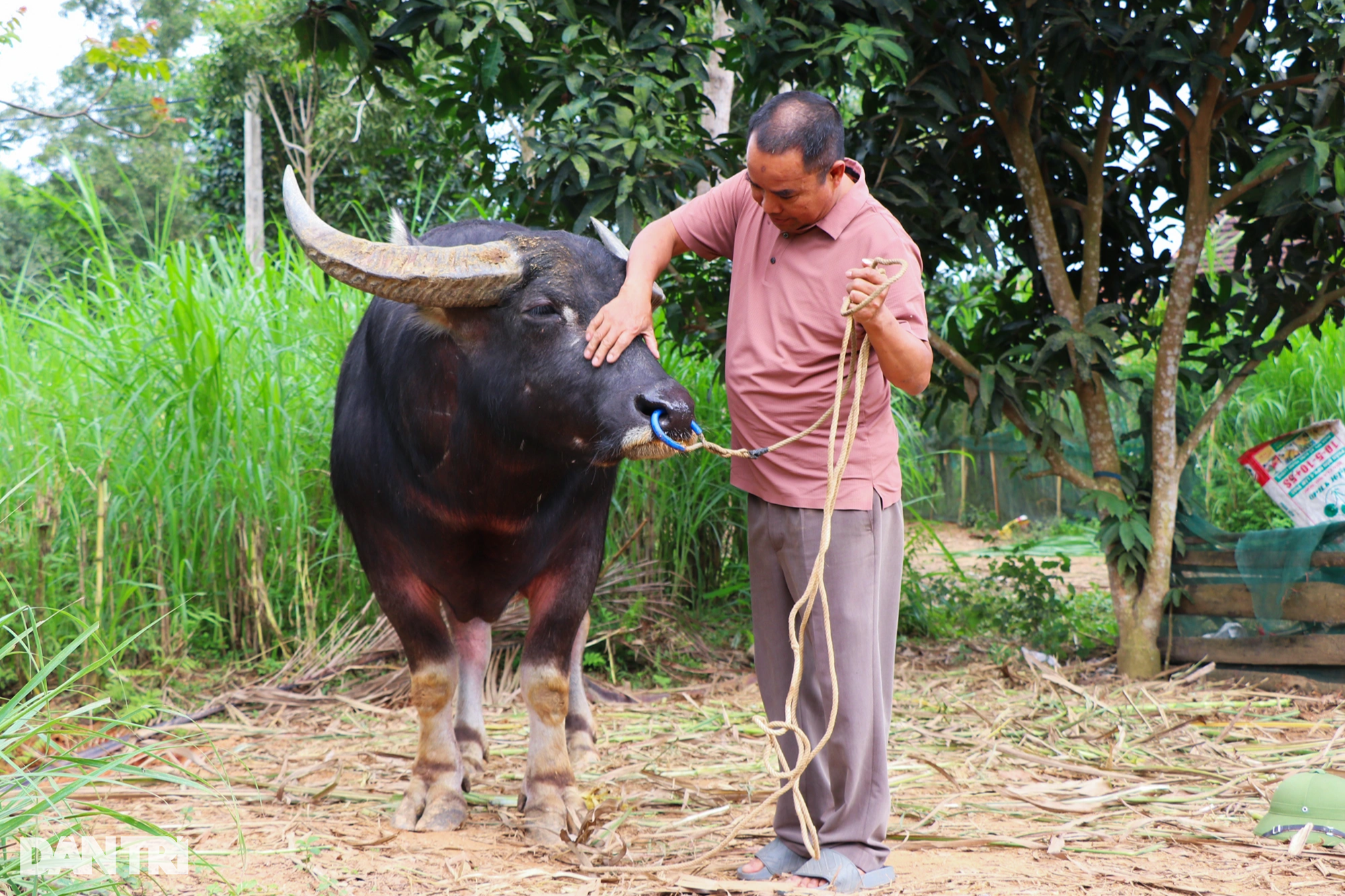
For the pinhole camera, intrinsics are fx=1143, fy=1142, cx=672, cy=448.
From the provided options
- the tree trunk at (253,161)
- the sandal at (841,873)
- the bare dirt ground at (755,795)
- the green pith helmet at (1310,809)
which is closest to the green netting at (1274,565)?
the bare dirt ground at (755,795)

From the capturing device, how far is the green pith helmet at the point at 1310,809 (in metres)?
2.58

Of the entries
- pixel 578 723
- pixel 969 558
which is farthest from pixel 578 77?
pixel 969 558

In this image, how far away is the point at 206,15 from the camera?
1162 centimetres

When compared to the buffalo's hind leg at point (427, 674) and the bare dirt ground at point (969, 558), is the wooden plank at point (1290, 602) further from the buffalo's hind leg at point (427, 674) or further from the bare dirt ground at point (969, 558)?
the buffalo's hind leg at point (427, 674)

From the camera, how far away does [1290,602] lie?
4406 millimetres

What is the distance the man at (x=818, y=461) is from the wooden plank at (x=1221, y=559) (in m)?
2.67

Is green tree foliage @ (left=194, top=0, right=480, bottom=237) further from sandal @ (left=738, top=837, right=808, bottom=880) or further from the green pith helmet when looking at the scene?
the green pith helmet

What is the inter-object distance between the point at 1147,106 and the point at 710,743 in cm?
284

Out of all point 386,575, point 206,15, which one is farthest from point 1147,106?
point 206,15

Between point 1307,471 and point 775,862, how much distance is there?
3288mm

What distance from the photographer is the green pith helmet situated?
2578mm

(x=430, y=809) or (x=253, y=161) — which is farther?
(x=253, y=161)

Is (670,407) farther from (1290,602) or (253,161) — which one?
(253,161)

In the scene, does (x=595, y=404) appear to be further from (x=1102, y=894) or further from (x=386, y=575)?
(x=1102, y=894)
